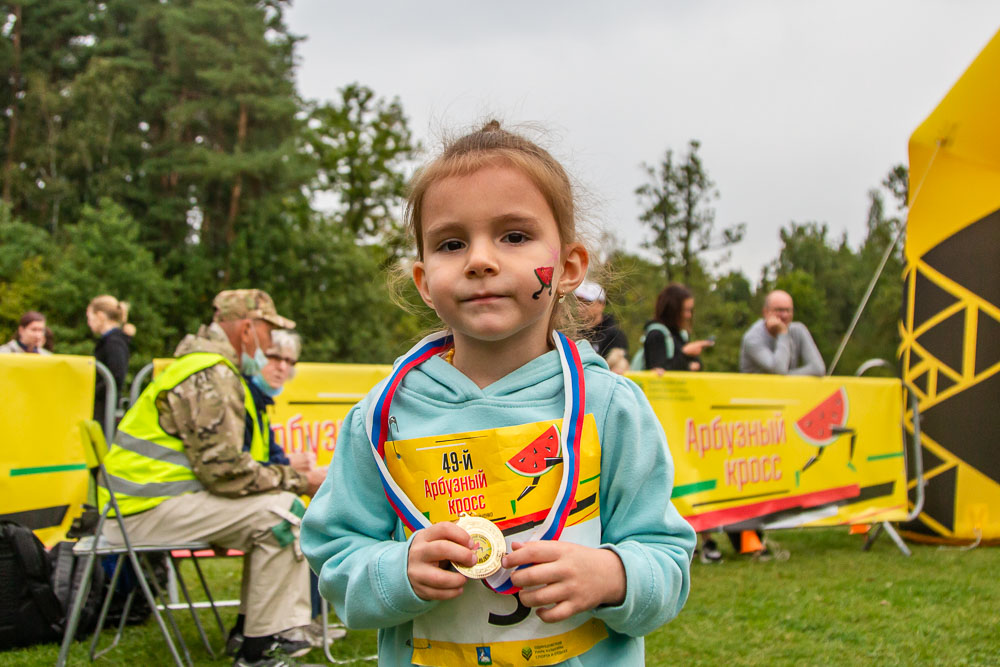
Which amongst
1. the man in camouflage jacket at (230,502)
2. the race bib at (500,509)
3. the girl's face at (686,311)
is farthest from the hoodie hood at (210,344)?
the girl's face at (686,311)

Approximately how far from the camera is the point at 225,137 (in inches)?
1316

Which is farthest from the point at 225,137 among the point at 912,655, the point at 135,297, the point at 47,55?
the point at 912,655

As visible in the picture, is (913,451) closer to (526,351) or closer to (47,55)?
(526,351)

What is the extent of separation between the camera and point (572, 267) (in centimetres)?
168

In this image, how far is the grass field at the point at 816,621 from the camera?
13.9 feet

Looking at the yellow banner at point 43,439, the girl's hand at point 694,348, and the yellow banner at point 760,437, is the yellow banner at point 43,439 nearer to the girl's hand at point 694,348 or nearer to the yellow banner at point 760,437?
the yellow banner at point 760,437

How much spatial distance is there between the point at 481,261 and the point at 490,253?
0.11 ft

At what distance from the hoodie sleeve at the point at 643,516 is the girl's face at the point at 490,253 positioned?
24 cm

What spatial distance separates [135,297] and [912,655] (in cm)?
3005

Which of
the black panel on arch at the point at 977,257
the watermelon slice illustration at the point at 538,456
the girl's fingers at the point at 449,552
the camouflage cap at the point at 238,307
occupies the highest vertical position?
the black panel on arch at the point at 977,257

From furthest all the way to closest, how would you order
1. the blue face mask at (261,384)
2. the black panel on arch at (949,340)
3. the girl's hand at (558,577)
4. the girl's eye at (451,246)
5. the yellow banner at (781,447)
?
the black panel on arch at (949,340)
the yellow banner at (781,447)
the blue face mask at (261,384)
the girl's eye at (451,246)
the girl's hand at (558,577)

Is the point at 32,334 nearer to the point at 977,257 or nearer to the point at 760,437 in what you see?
the point at 760,437

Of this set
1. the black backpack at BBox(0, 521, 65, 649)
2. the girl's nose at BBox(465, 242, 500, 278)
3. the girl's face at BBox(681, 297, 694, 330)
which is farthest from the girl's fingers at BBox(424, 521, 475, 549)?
the girl's face at BBox(681, 297, 694, 330)

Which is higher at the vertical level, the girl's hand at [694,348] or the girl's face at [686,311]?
the girl's face at [686,311]
